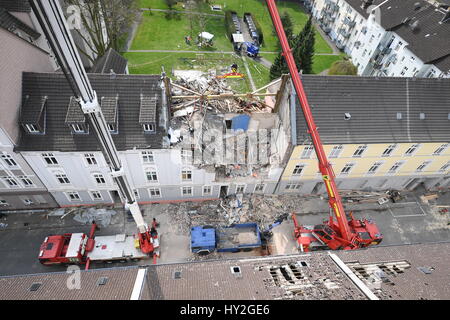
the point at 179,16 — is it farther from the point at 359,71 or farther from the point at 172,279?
the point at 172,279

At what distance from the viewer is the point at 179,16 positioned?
64.8m

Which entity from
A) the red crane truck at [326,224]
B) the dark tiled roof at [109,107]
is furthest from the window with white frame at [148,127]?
the red crane truck at [326,224]

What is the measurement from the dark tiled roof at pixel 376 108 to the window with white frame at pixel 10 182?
88.9 ft


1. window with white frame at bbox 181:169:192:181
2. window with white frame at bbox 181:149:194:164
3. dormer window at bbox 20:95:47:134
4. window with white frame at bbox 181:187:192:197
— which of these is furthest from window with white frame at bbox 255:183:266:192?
dormer window at bbox 20:95:47:134

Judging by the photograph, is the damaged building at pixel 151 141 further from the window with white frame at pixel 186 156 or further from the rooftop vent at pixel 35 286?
the rooftop vent at pixel 35 286

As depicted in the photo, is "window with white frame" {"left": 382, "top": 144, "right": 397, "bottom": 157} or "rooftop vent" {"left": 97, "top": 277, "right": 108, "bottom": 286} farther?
"window with white frame" {"left": 382, "top": 144, "right": 397, "bottom": 157}

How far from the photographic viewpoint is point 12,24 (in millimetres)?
29797

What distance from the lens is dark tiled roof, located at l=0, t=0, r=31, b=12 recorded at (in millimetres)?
29828

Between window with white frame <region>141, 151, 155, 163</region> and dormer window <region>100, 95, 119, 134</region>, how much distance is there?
3.10m

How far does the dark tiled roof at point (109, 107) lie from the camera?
77.0 feet

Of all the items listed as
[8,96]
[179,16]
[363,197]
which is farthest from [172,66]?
[363,197]

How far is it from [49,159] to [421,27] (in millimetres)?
58204


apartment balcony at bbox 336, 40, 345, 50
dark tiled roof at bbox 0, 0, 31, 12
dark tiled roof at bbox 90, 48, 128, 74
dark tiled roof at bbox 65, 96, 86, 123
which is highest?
apartment balcony at bbox 336, 40, 345, 50

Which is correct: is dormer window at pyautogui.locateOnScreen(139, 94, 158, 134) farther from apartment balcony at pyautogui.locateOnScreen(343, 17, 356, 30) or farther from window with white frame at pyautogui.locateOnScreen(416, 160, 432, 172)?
apartment balcony at pyautogui.locateOnScreen(343, 17, 356, 30)
